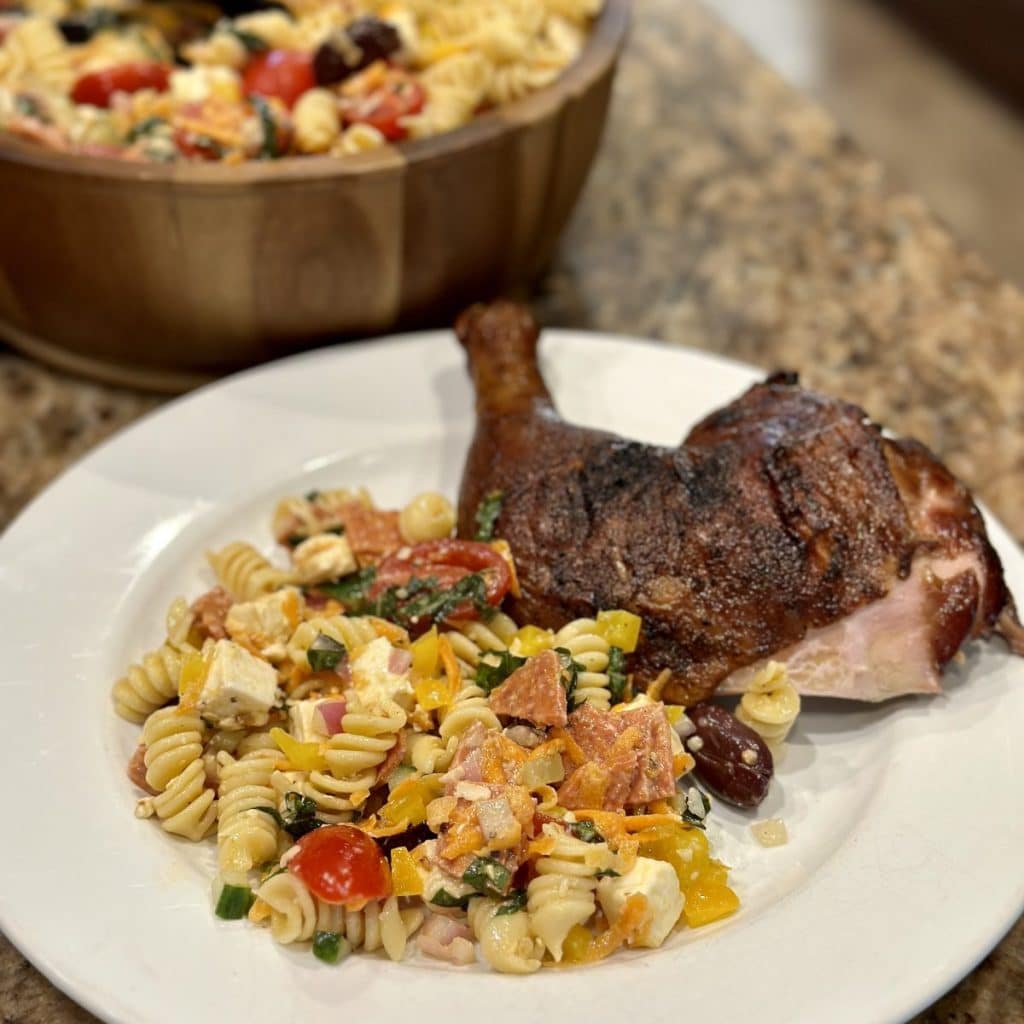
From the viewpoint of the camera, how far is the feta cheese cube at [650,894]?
78.4 inches

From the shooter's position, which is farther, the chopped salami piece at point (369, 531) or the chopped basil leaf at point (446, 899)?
the chopped salami piece at point (369, 531)

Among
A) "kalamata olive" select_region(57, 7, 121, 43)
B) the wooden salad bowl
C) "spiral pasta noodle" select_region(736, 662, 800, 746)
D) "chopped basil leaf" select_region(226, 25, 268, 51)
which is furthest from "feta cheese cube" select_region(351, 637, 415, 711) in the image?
"kalamata olive" select_region(57, 7, 121, 43)

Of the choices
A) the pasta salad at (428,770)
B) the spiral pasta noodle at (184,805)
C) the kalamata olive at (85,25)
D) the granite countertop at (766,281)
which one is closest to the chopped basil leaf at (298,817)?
the pasta salad at (428,770)

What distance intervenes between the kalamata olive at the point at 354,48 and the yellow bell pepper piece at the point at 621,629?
1.84m

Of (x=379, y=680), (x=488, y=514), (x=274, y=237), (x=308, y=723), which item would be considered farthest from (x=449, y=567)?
(x=274, y=237)

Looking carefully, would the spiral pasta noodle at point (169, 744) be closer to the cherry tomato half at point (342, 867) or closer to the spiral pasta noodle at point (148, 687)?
the spiral pasta noodle at point (148, 687)

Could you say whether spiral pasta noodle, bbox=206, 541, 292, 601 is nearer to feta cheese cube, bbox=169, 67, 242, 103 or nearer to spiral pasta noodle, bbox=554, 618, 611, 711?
spiral pasta noodle, bbox=554, 618, 611, 711

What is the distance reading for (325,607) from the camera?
103 inches

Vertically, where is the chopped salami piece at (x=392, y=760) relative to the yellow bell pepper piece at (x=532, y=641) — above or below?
below

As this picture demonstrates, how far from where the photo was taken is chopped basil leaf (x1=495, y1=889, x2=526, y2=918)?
201cm

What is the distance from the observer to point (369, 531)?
2.73 m

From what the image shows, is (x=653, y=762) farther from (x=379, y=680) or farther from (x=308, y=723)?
(x=308, y=723)

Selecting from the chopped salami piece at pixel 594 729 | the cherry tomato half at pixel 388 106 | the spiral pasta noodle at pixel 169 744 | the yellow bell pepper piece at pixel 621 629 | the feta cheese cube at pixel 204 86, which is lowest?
the spiral pasta noodle at pixel 169 744

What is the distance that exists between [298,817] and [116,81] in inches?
88.8
